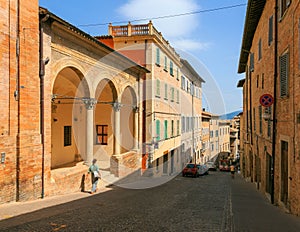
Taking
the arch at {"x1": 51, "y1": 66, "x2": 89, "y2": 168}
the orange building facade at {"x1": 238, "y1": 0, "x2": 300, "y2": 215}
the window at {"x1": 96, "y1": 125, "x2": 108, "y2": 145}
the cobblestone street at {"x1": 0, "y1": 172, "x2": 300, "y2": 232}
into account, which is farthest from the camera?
the window at {"x1": 96, "y1": 125, "x2": 108, "y2": 145}

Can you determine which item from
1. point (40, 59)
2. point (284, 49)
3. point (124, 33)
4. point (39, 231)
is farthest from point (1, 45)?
point (124, 33)

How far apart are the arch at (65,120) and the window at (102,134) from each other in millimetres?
2673

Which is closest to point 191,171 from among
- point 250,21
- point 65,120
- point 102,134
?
point 102,134

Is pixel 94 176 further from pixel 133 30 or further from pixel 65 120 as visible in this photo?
pixel 133 30

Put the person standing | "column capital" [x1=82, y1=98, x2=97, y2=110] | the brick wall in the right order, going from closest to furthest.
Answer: the brick wall
the person standing
"column capital" [x1=82, y1=98, x2=97, y2=110]

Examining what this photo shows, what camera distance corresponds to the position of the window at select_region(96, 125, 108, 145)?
19656 millimetres

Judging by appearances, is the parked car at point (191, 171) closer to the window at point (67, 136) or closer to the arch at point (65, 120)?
the arch at point (65, 120)

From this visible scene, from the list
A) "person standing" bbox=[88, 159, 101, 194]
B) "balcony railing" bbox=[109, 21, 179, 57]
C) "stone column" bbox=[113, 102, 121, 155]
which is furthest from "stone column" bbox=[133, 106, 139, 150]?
"person standing" bbox=[88, 159, 101, 194]

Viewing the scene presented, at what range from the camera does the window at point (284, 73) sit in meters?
9.25

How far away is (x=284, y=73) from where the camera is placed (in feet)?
31.3

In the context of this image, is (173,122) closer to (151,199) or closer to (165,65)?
(165,65)

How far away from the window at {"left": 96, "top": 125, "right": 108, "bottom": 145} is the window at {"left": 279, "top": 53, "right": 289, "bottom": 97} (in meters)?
12.4

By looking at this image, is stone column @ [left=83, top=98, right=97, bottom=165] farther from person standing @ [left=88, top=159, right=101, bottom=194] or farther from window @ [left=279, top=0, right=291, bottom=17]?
window @ [left=279, top=0, right=291, bottom=17]

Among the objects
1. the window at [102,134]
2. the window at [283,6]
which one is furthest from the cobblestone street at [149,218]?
the window at [102,134]
